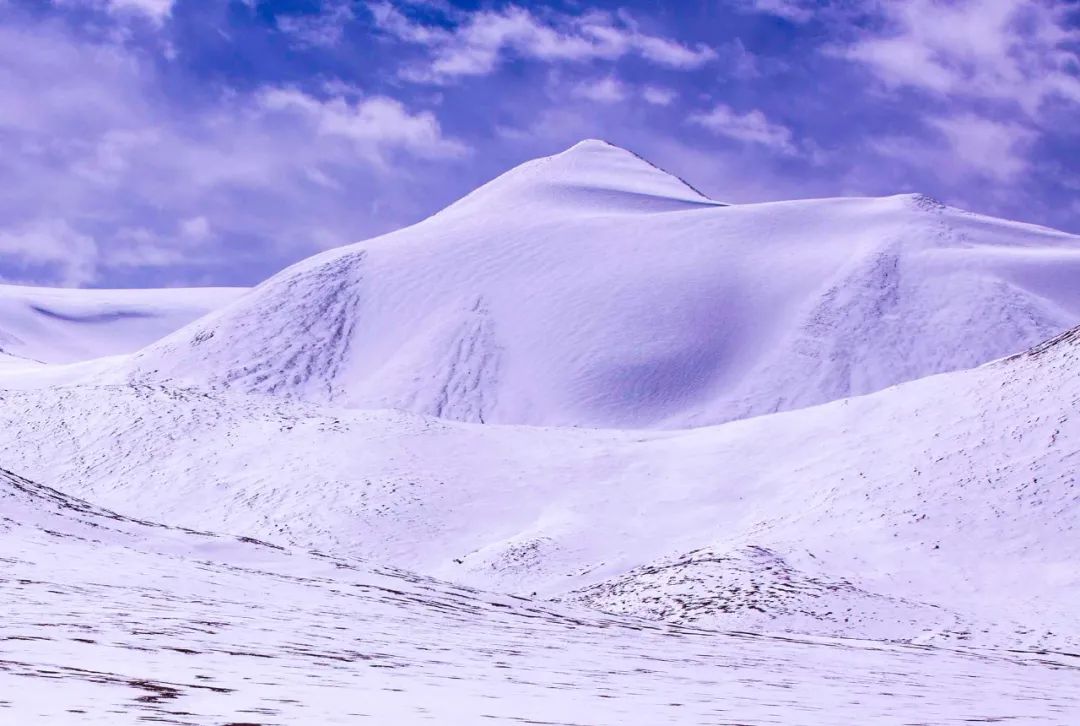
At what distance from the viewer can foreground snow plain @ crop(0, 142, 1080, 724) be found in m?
10.1

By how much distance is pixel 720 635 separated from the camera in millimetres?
17766

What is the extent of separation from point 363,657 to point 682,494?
92.0 ft

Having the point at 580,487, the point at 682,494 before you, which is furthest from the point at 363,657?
Result: the point at 580,487

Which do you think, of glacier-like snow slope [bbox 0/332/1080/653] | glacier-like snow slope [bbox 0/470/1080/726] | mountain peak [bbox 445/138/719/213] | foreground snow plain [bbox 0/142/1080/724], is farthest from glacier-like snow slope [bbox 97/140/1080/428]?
glacier-like snow slope [bbox 0/470/1080/726]

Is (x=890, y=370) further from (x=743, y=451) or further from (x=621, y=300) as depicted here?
(x=743, y=451)

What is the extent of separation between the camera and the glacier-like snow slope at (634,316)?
6744 cm

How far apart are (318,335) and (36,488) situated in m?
53.5

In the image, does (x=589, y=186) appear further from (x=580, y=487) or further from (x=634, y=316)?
(x=580, y=487)

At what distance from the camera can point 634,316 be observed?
7562 centimetres

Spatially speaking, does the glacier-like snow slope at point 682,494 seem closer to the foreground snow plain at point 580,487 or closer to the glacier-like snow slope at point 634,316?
the foreground snow plain at point 580,487

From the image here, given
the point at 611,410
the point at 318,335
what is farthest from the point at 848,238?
the point at 318,335

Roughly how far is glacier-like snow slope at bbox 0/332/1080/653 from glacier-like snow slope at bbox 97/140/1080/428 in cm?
2120

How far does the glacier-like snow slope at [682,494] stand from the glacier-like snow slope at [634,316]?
21197 millimetres

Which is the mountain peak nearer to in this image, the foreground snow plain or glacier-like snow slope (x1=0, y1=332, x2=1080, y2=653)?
the foreground snow plain
